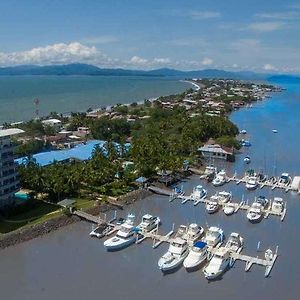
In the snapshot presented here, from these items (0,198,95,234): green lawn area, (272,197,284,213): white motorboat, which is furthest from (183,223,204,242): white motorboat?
(0,198,95,234): green lawn area

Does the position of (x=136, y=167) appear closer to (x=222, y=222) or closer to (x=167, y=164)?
(x=167, y=164)

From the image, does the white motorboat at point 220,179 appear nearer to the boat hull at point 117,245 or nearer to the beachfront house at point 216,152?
the beachfront house at point 216,152

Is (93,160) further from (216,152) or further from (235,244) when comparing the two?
(216,152)

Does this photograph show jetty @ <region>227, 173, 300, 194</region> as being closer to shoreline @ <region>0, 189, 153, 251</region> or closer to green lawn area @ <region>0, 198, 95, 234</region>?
shoreline @ <region>0, 189, 153, 251</region>

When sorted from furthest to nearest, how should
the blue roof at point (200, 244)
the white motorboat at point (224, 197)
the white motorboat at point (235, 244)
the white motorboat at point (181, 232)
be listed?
the white motorboat at point (224, 197), the white motorboat at point (181, 232), the white motorboat at point (235, 244), the blue roof at point (200, 244)

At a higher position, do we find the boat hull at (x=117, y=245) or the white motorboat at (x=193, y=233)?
the white motorboat at (x=193, y=233)

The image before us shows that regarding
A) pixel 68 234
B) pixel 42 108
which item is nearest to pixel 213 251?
pixel 68 234

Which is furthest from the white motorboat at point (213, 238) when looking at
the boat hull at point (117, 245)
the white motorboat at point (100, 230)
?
the white motorboat at point (100, 230)

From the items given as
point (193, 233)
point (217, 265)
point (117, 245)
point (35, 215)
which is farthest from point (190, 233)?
point (35, 215)
